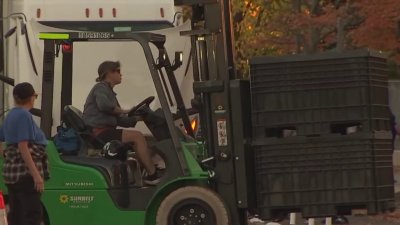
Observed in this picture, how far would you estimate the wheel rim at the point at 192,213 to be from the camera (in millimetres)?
9805

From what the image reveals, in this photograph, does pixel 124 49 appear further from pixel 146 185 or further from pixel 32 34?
pixel 146 185

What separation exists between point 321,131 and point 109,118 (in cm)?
220

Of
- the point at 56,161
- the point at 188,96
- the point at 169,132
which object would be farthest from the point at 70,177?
the point at 188,96

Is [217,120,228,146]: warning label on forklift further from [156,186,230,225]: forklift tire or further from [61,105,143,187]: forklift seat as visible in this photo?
[61,105,143,187]: forklift seat

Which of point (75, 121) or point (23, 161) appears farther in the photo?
point (75, 121)

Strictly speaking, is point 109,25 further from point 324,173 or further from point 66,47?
point 324,173

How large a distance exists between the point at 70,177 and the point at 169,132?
3.54 ft

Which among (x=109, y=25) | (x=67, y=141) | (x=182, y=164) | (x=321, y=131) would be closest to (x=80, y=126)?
(x=67, y=141)

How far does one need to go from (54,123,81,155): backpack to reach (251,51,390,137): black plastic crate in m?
2.01

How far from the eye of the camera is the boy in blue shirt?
29.0 ft

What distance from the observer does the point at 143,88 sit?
44.5 feet

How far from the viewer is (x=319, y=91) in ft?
30.7

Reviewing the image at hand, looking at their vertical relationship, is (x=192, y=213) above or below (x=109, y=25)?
below

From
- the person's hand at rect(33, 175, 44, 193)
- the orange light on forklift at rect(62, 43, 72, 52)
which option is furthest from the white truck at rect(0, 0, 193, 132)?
the person's hand at rect(33, 175, 44, 193)
